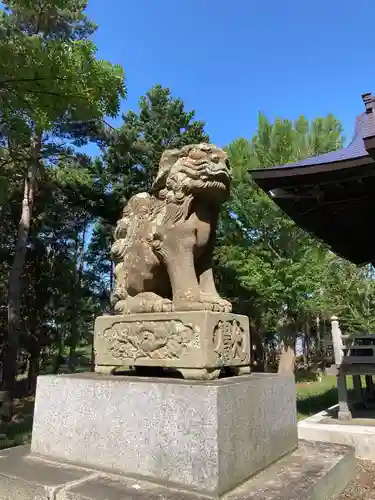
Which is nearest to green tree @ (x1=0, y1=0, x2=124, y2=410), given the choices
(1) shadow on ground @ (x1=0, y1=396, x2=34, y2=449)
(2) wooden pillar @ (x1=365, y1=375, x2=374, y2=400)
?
(1) shadow on ground @ (x1=0, y1=396, x2=34, y2=449)

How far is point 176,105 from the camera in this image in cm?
1484

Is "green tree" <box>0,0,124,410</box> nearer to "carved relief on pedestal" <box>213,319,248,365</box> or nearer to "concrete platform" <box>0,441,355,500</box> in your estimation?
"carved relief on pedestal" <box>213,319,248,365</box>

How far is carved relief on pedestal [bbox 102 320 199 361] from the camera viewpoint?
2545 millimetres

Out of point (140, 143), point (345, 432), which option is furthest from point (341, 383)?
point (140, 143)

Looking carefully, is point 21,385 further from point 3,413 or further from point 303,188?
point 303,188

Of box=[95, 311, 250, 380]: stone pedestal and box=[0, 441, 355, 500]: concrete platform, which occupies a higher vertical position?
box=[95, 311, 250, 380]: stone pedestal

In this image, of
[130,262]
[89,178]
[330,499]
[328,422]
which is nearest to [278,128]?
[89,178]

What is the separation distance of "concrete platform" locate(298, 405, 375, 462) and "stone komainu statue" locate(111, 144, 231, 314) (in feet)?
10.9

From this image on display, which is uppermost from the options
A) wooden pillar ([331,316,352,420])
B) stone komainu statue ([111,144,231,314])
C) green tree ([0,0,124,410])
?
green tree ([0,0,124,410])

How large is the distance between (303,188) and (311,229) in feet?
4.63

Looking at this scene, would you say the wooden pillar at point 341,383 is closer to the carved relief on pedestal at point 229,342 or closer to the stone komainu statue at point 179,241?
the carved relief on pedestal at point 229,342

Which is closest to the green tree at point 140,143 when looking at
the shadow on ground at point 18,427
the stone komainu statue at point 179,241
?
the shadow on ground at point 18,427

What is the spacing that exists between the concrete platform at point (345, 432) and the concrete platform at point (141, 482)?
265 centimetres

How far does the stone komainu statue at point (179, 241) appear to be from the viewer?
111 inches
